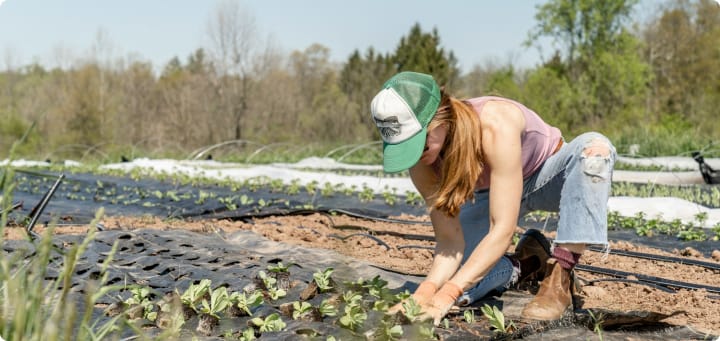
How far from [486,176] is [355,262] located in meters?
0.83

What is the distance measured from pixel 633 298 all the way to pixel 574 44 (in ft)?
65.4

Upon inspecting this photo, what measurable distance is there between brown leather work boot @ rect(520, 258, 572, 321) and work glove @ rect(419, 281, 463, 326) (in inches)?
14.7

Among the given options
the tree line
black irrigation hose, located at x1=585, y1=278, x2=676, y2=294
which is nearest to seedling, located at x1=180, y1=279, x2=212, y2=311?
black irrigation hose, located at x1=585, y1=278, x2=676, y2=294

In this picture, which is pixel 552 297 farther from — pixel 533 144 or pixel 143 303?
pixel 143 303

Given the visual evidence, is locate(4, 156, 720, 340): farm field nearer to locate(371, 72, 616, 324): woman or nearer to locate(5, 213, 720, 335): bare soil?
locate(5, 213, 720, 335): bare soil

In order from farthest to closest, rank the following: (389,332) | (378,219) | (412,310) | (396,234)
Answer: (378,219), (396,234), (412,310), (389,332)

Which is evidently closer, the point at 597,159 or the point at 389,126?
the point at 389,126

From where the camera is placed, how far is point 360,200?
687 centimetres

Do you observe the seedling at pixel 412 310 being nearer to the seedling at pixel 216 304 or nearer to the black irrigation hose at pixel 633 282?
the seedling at pixel 216 304

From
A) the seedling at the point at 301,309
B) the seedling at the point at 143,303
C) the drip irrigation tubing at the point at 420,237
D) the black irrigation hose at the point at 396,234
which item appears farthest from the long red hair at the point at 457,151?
the black irrigation hose at the point at 396,234

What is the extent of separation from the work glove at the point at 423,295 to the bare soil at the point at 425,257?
0.93 feet

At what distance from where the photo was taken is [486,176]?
8.96 ft

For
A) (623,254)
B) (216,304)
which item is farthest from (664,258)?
(216,304)

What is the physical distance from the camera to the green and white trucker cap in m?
2.19
